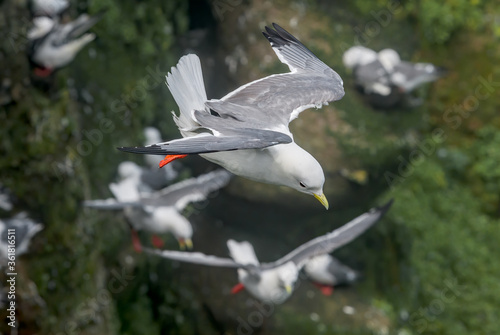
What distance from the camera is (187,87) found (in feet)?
10.3

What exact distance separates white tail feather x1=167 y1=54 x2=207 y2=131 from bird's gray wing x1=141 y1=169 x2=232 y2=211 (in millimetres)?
3456

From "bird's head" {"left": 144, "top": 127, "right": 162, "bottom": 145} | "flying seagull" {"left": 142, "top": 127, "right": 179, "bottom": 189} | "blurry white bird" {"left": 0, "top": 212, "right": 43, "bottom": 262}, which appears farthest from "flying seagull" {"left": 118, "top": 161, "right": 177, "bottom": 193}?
"blurry white bird" {"left": 0, "top": 212, "right": 43, "bottom": 262}

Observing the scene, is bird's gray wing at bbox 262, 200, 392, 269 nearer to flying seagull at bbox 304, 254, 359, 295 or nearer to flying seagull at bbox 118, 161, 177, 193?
flying seagull at bbox 304, 254, 359, 295

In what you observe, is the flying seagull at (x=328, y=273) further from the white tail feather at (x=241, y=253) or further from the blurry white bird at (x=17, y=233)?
the blurry white bird at (x=17, y=233)

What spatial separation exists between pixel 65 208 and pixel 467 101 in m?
5.49

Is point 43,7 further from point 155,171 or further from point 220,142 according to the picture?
point 220,142

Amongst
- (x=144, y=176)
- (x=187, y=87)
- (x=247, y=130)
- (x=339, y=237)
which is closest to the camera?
(x=247, y=130)

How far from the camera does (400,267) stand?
8.53 metres

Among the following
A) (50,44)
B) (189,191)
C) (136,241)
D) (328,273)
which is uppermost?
(50,44)

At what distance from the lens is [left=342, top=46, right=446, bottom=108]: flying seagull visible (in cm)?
777

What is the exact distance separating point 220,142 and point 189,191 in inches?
155

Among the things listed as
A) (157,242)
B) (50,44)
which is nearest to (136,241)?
(157,242)

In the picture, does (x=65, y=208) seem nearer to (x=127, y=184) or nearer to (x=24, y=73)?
(x=127, y=184)

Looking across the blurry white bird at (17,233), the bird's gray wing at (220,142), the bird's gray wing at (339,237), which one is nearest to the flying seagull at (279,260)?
the bird's gray wing at (339,237)
